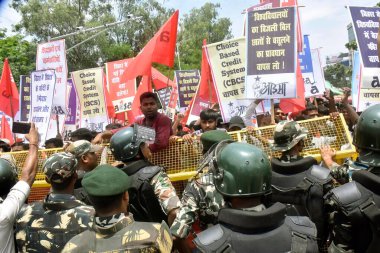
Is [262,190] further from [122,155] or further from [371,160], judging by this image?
[122,155]

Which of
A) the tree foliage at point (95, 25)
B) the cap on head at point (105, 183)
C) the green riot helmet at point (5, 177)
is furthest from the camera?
the tree foliage at point (95, 25)

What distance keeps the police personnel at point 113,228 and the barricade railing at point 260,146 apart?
238 centimetres

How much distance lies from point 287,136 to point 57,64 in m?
6.35

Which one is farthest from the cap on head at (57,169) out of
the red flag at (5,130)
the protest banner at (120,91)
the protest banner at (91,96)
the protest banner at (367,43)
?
the protest banner at (120,91)

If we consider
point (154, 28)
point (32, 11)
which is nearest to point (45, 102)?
point (32, 11)

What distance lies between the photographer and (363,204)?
2.51 metres

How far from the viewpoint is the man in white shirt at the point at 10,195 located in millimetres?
2920

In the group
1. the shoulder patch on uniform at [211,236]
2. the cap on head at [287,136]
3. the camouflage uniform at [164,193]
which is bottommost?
the camouflage uniform at [164,193]

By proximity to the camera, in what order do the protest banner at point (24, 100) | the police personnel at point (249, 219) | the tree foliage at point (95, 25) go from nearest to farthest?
the police personnel at point (249, 219), the protest banner at point (24, 100), the tree foliage at point (95, 25)

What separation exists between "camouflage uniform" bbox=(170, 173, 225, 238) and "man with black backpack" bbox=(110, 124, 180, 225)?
0.16 metres

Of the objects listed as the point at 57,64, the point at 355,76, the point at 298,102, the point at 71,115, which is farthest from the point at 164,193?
the point at 71,115

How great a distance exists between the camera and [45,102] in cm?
817

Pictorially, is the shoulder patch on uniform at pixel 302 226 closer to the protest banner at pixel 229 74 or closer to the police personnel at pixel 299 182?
→ the police personnel at pixel 299 182

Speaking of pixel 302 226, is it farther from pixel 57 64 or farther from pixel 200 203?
pixel 57 64
